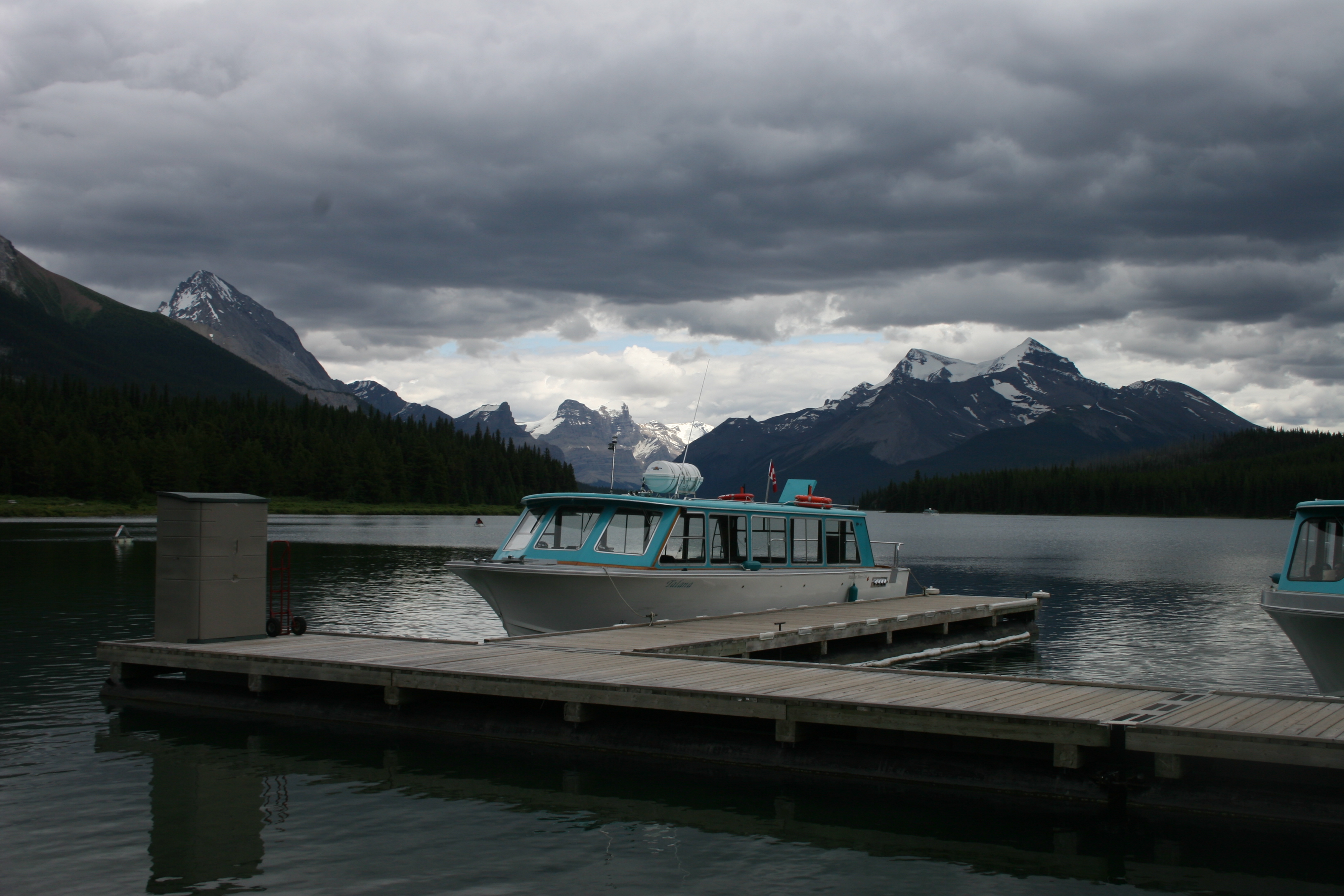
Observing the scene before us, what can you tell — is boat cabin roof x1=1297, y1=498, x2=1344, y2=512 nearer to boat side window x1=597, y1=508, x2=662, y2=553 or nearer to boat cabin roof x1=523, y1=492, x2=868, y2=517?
boat cabin roof x1=523, y1=492, x2=868, y2=517

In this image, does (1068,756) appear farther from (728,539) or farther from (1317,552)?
(728,539)

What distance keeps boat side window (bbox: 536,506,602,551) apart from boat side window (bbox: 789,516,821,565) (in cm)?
646

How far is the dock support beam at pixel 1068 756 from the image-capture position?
12.0 m

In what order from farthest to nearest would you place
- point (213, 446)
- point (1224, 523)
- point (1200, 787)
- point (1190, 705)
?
point (1224, 523), point (213, 446), point (1190, 705), point (1200, 787)

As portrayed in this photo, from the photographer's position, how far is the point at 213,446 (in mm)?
143625

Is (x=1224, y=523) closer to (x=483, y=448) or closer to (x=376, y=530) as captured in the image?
(x=483, y=448)

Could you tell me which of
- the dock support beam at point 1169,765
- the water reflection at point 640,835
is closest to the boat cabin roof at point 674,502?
the water reflection at point 640,835

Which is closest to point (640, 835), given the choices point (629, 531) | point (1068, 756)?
point (1068, 756)

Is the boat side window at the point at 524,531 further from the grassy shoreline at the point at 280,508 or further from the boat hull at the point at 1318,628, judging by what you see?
the grassy shoreline at the point at 280,508

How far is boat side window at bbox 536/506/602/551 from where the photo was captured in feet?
76.4

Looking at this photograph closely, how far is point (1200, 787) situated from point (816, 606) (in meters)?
16.7

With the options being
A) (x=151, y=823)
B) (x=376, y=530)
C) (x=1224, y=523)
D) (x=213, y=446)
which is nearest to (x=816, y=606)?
(x=151, y=823)

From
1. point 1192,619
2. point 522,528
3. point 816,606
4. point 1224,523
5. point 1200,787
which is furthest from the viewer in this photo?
point 1224,523

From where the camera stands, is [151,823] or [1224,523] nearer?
[151,823]
